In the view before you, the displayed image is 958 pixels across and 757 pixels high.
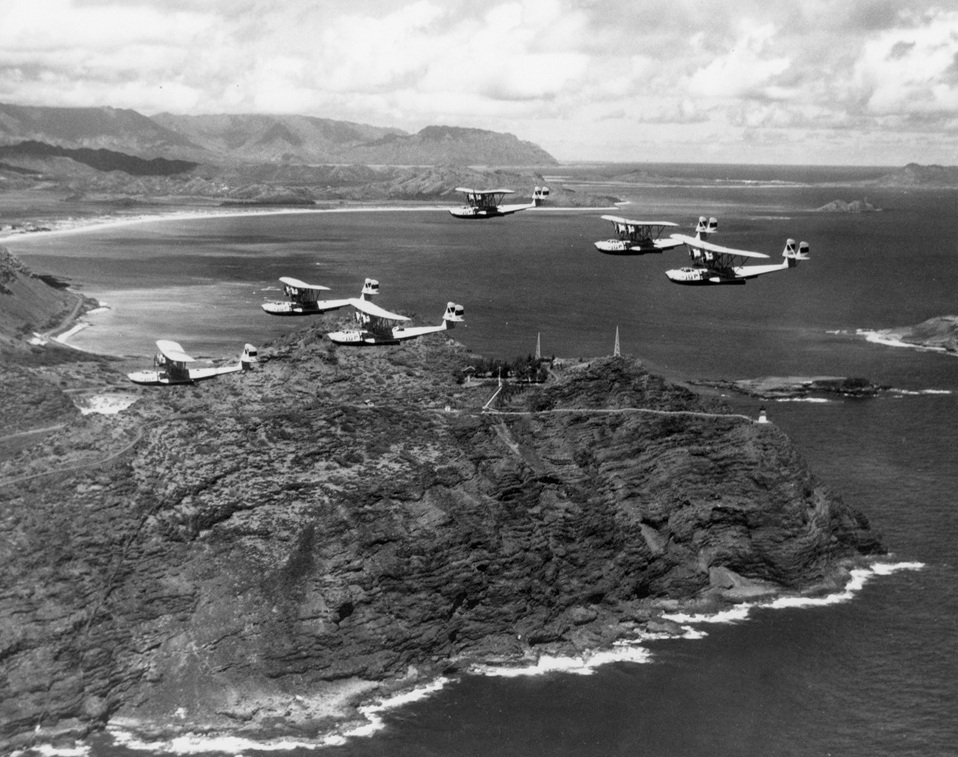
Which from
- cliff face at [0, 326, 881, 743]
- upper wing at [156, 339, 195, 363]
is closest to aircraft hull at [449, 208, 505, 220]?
cliff face at [0, 326, 881, 743]

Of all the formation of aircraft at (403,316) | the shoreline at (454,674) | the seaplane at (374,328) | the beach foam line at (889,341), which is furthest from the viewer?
the beach foam line at (889,341)

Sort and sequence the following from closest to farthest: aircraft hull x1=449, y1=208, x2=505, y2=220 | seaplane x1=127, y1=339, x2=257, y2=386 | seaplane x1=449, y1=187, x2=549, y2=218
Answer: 1. seaplane x1=127, y1=339, x2=257, y2=386
2. aircraft hull x1=449, y1=208, x2=505, y2=220
3. seaplane x1=449, y1=187, x2=549, y2=218

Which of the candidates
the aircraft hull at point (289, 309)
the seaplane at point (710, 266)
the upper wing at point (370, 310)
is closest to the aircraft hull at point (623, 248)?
the seaplane at point (710, 266)

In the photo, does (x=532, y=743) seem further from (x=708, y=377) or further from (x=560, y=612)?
(x=708, y=377)

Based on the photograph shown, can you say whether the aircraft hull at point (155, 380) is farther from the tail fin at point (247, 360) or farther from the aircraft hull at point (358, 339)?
the aircraft hull at point (358, 339)

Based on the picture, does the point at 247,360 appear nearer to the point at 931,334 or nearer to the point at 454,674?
the point at 454,674

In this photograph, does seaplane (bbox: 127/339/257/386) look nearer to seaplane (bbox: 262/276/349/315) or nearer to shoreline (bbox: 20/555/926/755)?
seaplane (bbox: 262/276/349/315)
